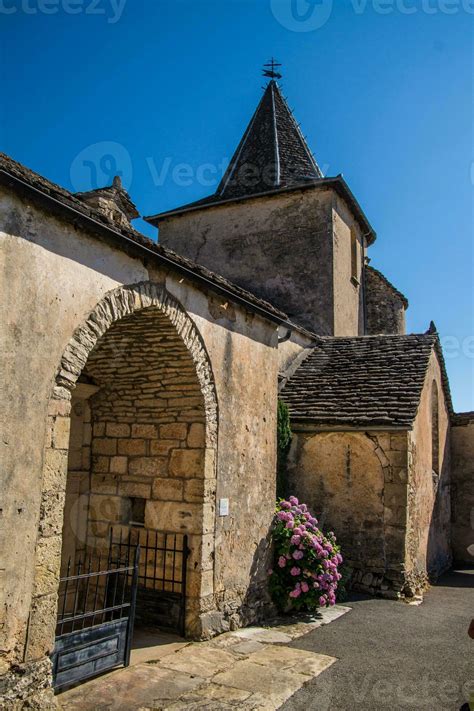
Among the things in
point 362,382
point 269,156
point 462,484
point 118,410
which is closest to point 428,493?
point 362,382

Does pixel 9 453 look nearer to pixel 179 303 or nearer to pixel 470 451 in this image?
pixel 179 303

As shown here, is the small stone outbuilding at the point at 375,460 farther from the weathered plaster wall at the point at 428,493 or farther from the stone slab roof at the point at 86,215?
the stone slab roof at the point at 86,215

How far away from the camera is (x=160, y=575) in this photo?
693cm

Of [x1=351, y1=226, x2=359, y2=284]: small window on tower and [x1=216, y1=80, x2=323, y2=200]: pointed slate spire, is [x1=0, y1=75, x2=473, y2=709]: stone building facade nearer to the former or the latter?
[x1=351, y1=226, x2=359, y2=284]: small window on tower

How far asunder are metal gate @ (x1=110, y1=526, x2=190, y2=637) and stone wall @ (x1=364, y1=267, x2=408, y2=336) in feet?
42.8

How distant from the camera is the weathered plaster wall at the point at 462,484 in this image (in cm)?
1352

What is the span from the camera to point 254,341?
313 inches

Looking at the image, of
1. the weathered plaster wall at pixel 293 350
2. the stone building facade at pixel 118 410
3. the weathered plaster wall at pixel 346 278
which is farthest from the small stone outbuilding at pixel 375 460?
the weathered plaster wall at pixel 346 278

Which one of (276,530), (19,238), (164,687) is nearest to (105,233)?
(19,238)

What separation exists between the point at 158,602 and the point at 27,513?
2.90 m

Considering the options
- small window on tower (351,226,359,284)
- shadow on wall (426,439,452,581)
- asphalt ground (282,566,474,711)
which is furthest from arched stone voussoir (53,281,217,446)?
small window on tower (351,226,359,284)

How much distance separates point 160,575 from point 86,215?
434 cm

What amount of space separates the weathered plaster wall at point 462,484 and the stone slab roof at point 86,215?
369 inches

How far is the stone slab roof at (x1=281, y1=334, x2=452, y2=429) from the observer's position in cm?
976
